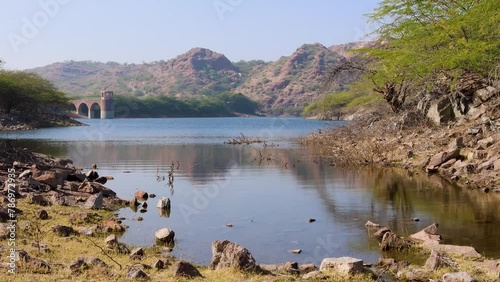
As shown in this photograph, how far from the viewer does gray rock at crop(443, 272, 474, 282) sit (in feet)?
27.9

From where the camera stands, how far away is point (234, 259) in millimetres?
9258

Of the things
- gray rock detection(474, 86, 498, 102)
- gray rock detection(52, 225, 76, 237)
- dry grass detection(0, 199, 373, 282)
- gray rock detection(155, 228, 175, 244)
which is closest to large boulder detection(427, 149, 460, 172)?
gray rock detection(474, 86, 498, 102)

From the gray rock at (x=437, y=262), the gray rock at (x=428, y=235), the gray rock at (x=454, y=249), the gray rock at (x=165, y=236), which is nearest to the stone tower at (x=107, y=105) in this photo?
the gray rock at (x=165, y=236)

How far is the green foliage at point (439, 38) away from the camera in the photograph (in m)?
24.1

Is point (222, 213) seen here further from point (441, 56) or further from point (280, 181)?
point (441, 56)

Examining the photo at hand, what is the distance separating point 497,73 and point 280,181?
11.0 metres

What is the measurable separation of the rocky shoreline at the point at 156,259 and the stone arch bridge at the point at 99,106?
163m

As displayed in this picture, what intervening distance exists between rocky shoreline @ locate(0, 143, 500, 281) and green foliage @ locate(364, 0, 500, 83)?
14561mm

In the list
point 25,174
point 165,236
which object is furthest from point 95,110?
point 165,236

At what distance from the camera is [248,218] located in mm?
14898

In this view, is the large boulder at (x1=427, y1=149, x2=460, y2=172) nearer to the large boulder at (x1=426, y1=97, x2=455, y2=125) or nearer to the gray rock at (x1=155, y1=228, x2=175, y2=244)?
the large boulder at (x1=426, y1=97, x2=455, y2=125)

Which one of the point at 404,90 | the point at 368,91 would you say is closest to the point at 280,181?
the point at 404,90

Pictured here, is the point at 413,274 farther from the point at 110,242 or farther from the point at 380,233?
the point at 110,242

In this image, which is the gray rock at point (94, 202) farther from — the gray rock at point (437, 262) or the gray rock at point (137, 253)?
the gray rock at point (437, 262)
